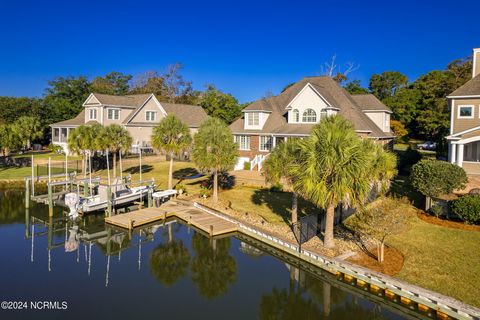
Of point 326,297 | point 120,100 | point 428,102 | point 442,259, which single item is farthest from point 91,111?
point 428,102

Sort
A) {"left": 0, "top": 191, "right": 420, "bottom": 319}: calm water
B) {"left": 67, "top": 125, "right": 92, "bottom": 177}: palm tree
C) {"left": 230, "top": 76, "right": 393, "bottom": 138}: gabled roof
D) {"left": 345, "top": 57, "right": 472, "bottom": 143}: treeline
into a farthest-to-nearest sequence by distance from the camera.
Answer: {"left": 345, "top": 57, "right": 472, "bottom": 143}: treeline
{"left": 230, "top": 76, "right": 393, "bottom": 138}: gabled roof
{"left": 67, "top": 125, "right": 92, "bottom": 177}: palm tree
{"left": 0, "top": 191, "right": 420, "bottom": 319}: calm water

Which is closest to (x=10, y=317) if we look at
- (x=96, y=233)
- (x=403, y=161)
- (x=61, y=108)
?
(x=96, y=233)

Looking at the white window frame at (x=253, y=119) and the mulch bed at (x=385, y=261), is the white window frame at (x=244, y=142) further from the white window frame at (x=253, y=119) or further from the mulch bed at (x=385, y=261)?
the mulch bed at (x=385, y=261)

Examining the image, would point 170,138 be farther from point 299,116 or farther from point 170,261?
point 299,116

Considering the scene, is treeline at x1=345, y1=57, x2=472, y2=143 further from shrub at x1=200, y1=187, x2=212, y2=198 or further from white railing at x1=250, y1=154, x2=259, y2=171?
shrub at x1=200, y1=187, x2=212, y2=198

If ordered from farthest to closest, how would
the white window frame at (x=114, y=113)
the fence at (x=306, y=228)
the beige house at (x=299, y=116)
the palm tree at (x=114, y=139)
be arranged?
the white window frame at (x=114, y=113) → the beige house at (x=299, y=116) → the palm tree at (x=114, y=139) → the fence at (x=306, y=228)

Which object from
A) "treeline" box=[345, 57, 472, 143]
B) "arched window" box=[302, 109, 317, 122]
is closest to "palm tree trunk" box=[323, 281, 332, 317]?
"arched window" box=[302, 109, 317, 122]

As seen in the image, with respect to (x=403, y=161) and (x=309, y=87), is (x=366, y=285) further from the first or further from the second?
(x=403, y=161)

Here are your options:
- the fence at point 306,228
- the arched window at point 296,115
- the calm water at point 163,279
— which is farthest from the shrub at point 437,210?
the arched window at point 296,115
